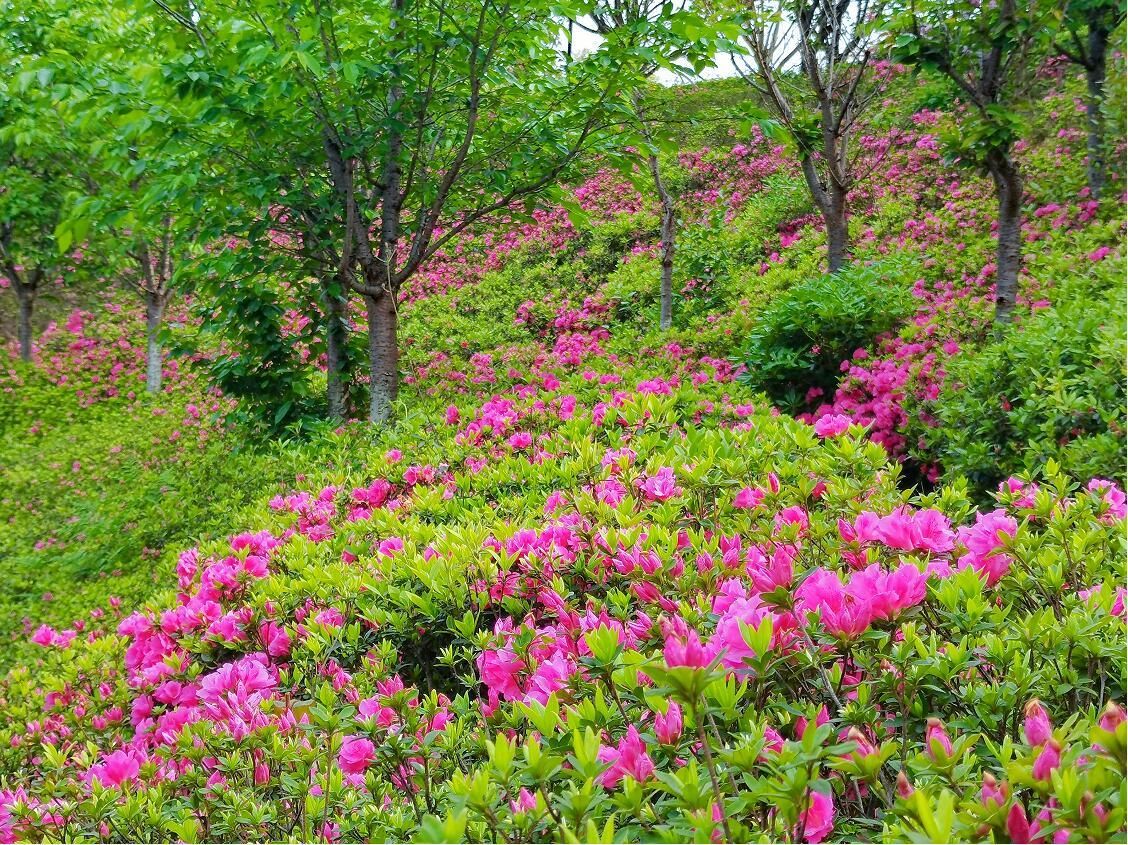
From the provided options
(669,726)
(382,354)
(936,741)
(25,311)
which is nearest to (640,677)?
(669,726)

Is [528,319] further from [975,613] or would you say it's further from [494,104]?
[975,613]

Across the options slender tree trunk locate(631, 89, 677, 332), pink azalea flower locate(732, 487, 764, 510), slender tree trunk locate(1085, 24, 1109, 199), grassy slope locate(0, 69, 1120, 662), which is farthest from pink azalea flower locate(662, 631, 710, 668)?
slender tree trunk locate(1085, 24, 1109, 199)

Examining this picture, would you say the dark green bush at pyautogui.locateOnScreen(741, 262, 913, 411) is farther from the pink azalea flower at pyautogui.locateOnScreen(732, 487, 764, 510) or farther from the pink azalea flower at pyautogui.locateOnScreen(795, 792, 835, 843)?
the pink azalea flower at pyautogui.locateOnScreen(795, 792, 835, 843)

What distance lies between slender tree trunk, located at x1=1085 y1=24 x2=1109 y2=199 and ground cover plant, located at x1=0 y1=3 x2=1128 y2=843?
118mm

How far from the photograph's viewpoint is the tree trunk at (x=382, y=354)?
5.77 meters

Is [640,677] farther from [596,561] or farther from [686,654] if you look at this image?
[596,561]

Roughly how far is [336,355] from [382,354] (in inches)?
45.4

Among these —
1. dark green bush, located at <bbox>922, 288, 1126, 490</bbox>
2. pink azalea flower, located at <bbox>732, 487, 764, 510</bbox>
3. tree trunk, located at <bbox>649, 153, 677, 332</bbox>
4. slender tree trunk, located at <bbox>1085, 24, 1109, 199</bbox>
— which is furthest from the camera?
tree trunk, located at <bbox>649, 153, 677, 332</bbox>

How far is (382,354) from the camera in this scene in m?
5.79

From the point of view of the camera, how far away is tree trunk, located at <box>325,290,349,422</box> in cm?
659

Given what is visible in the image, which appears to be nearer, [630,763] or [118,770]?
[630,763]

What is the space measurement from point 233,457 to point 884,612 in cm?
663

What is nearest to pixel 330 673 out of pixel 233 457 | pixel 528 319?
pixel 233 457

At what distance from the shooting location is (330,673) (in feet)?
6.38
